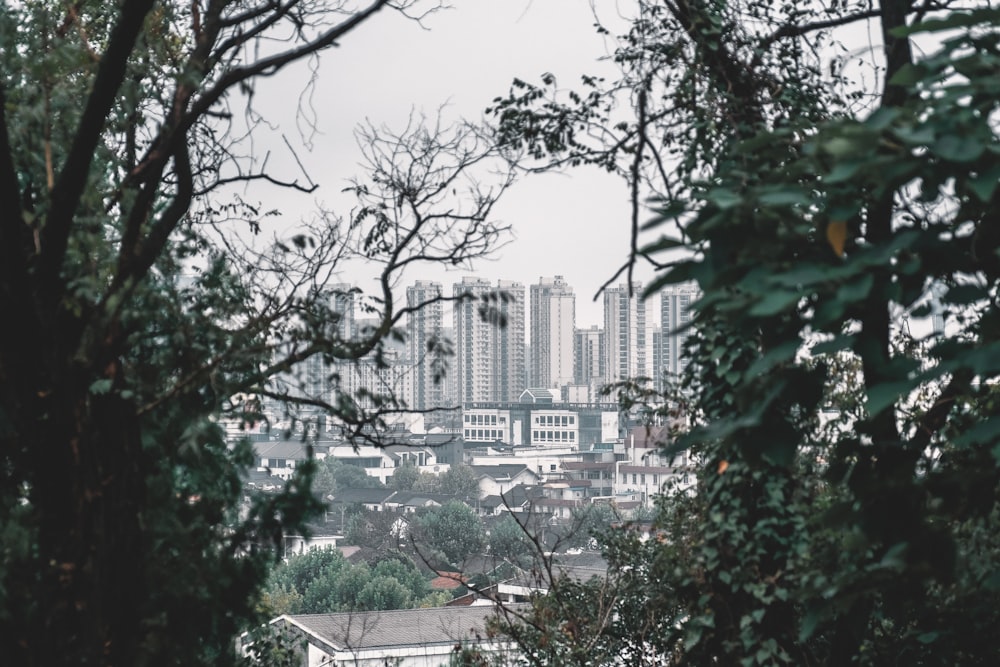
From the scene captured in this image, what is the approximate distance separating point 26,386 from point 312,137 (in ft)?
7.04

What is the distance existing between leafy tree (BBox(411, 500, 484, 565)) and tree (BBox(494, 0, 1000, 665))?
28782 millimetres

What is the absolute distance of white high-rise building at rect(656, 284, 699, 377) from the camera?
2.20m

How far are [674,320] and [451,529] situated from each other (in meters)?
10.3

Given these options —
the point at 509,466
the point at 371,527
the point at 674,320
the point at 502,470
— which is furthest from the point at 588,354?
the point at 674,320

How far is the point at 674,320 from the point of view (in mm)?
37000

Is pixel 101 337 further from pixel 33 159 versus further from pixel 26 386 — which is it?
pixel 33 159

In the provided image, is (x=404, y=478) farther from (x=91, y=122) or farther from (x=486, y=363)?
(x=91, y=122)

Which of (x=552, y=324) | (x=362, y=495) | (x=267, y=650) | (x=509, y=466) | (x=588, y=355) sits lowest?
(x=362, y=495)

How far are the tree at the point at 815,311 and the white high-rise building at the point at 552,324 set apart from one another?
60392mm

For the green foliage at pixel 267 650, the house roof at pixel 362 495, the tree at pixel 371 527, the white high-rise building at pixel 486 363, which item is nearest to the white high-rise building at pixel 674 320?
the green foliage at pixel 267 650

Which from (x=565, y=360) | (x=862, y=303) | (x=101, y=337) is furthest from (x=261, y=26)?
(x=565, y=360)

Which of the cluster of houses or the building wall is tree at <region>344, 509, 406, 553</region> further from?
the building wall

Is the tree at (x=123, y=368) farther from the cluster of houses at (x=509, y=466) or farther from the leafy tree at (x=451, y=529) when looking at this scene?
the leafy tree at (x=451, y=529)

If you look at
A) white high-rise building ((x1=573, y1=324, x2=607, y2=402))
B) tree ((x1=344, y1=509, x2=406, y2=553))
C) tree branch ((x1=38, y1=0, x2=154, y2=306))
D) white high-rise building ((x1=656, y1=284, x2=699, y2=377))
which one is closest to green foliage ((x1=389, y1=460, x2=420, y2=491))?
tree ((x1=344, y1=509, x2=406, y2=553))
